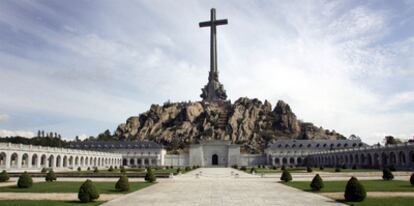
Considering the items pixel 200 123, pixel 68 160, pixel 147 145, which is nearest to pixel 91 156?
pixel 68 160

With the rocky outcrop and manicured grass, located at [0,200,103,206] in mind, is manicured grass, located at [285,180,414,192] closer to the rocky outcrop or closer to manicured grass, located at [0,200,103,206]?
manicured grass, located at [0,200,103,206]

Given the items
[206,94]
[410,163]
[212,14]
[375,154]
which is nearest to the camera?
[410,163]

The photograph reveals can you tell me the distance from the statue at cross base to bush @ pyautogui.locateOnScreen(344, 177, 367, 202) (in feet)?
430

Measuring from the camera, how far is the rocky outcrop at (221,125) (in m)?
150

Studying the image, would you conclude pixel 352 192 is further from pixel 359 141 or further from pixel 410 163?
pixel 359 141

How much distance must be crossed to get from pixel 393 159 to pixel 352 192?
208 ft

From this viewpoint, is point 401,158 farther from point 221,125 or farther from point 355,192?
point 221,125

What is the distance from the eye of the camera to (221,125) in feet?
508

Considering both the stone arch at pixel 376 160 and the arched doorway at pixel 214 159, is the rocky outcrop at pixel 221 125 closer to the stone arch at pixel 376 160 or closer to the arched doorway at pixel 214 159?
the arched doorway at pixel 214 159

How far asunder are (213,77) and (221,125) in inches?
→ 821

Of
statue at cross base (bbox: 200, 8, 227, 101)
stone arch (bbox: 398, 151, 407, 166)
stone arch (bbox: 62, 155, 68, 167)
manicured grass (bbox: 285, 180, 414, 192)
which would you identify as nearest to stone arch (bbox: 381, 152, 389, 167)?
stone arch (bbox: 398, 151, 407, 166)

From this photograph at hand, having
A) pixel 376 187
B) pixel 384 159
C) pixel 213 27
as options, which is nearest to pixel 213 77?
pixel 213 27

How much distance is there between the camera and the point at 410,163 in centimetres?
5969

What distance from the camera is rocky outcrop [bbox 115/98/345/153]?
149875 mm
